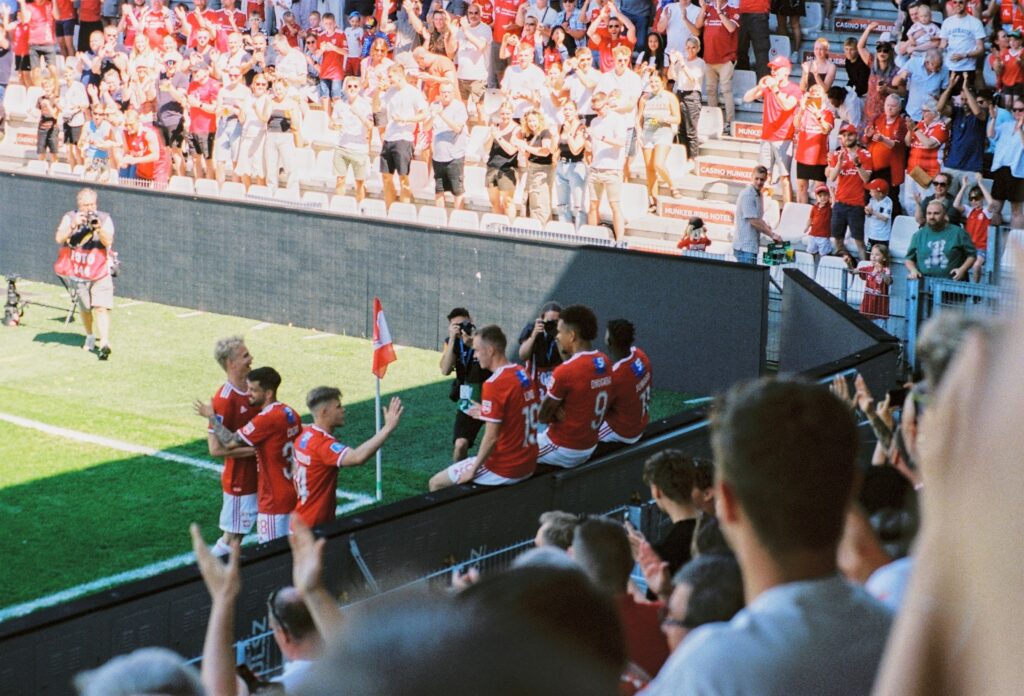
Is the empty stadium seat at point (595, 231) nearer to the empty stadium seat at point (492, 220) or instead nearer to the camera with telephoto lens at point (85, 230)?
the empty stadium seat at point (492, 220)

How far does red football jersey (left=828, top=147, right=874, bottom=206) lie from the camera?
17781 mm

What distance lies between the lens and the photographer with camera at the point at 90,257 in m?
17.3

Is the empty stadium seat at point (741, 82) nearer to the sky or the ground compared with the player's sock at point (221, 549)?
nearer to the sky

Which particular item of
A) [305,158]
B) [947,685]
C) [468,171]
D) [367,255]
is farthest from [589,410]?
[305,158]

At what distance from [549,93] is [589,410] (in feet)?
34.2

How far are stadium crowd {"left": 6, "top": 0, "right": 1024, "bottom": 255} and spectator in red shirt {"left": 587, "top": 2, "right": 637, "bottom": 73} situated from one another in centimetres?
3

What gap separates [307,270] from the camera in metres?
19.5

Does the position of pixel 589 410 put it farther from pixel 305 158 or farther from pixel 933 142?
pixel 305 158

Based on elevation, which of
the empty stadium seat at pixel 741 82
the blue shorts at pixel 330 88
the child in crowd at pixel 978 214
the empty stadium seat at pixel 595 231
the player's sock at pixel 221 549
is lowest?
the player's sock at pixel 221 549

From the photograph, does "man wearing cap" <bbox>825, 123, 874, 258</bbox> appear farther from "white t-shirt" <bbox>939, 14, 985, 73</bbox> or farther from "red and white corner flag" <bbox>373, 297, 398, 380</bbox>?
"red and white corner flag" <bbox>373, 297, 398, 380</bbox>

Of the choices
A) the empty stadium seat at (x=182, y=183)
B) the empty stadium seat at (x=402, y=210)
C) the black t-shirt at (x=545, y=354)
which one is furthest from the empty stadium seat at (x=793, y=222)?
the empty stadium seat at (x=182, y=183)

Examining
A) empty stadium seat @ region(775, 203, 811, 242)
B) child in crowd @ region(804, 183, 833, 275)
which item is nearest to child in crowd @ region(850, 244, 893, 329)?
child in crowd @ region(804, 183, 833, 275)

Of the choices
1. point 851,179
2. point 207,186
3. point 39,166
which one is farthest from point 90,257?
point 39,166

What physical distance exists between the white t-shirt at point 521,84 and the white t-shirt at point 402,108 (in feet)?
4.18
